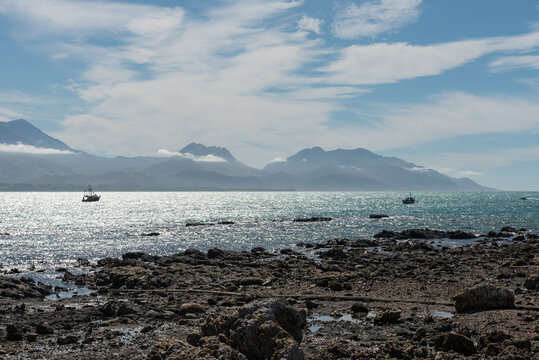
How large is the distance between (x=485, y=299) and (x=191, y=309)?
13886mm

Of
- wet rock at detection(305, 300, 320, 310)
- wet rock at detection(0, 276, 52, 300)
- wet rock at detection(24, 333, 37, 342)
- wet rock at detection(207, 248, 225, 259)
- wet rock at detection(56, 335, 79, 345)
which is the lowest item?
wet rock at detection(0, 276, 52, 300)

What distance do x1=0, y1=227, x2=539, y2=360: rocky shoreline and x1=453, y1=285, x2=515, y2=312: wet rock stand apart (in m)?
0.05

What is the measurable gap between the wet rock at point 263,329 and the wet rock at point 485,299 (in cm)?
987

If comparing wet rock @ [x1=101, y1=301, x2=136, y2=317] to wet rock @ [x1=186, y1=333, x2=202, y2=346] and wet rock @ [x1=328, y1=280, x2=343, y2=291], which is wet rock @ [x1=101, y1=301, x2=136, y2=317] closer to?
wet rock @ [x1=186, y1=333, x2=202, y2=346]

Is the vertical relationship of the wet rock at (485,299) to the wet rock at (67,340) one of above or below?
above

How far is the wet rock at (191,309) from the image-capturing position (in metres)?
23.2

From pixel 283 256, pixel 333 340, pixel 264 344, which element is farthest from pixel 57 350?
pixel 283 256

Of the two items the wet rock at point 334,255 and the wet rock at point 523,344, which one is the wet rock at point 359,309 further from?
the wet rock at point 334,255

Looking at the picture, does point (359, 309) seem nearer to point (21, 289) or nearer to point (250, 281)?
point (250, 281)

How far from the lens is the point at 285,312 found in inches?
586

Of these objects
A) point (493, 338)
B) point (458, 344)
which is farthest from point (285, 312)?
point (493, 338)

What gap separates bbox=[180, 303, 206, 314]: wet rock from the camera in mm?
23234

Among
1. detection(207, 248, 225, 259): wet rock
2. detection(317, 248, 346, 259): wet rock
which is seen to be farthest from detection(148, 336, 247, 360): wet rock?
detection(207, 248, 225, 259): wet rock

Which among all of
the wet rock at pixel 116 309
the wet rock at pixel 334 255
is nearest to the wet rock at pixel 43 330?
the wet rock at pixel 116 309
